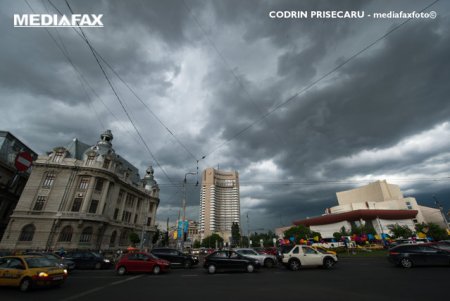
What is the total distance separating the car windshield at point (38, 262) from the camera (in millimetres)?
9781

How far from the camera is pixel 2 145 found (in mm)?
41344

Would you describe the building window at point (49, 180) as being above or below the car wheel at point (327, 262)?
above

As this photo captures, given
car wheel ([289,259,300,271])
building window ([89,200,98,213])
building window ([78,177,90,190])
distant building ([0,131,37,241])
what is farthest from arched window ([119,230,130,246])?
car wheel ([289,259,300,271])

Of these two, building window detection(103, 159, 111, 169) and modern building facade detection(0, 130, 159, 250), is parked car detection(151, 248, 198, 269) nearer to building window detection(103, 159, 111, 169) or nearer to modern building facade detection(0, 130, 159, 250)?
modern building facade detection(0, 130, 159, 250)

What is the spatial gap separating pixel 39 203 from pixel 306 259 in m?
45.3

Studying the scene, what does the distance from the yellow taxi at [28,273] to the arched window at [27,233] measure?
34163 mm

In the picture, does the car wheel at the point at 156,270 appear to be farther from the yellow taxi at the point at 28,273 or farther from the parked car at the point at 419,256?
the parked car at the point at 419,256

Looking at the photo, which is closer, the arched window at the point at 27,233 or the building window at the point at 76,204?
the arched window at the point at 27,233

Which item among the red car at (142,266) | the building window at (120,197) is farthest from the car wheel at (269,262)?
the building window at (120,197)

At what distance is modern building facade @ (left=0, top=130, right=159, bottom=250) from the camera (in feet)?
115

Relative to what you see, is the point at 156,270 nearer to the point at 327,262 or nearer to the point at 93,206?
the point at 327,262

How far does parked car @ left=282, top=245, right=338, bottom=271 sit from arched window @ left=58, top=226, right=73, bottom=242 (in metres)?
38.8

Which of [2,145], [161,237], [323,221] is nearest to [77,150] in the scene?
[2,145]

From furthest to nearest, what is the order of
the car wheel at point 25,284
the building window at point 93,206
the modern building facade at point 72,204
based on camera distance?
the building window at point 93,206
the modern building facade at point 72,204
the car wheel at point 25,284
